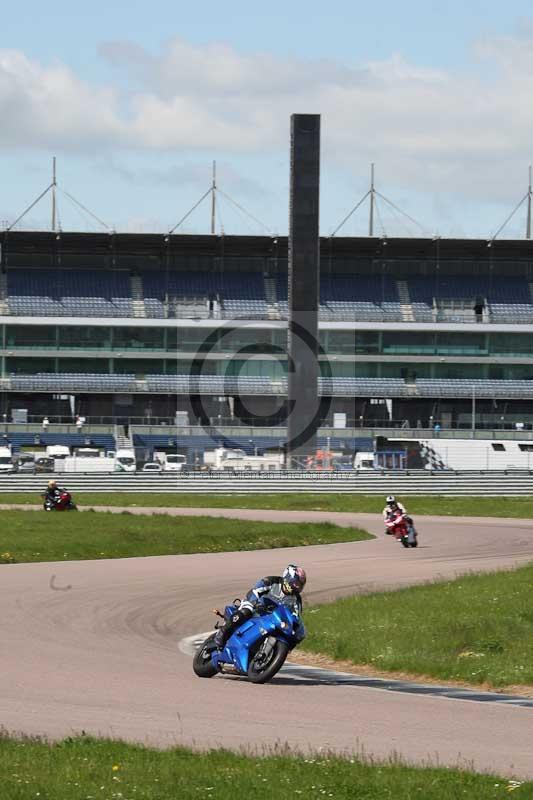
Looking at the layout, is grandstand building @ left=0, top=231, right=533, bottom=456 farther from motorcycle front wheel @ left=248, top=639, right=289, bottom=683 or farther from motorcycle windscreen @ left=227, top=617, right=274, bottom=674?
motorcycle front wheel @ left=248, top=639, right=289, bottom=683

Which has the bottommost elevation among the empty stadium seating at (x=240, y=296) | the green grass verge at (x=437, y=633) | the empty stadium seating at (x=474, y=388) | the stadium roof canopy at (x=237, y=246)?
the green grass verge at (x=437, y=633)

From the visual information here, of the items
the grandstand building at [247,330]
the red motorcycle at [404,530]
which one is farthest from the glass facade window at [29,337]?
the red motorcycle at [404,530]

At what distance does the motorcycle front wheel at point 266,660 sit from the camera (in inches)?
640

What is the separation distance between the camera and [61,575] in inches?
1154

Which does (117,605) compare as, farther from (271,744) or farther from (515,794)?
(515,794)

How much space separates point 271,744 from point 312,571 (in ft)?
64.8

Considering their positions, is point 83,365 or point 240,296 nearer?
point 83,365

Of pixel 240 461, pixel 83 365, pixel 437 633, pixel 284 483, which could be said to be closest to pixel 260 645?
pixel 437 633

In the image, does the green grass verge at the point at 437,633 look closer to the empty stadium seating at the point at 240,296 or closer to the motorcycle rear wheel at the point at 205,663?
the motorcycle rear wheel at the point at 205,663

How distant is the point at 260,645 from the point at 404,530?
23.5 meters

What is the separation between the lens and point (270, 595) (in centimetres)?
1672

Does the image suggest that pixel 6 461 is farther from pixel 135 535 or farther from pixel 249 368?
pixel 135 535

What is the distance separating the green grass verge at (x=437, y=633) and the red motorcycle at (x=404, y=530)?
14025 mm

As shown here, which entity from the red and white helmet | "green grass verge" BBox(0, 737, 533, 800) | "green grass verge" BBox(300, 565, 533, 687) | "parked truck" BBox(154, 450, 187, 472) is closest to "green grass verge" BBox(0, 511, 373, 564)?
"green grass verge" BBox(300, 565, 533, 687)
